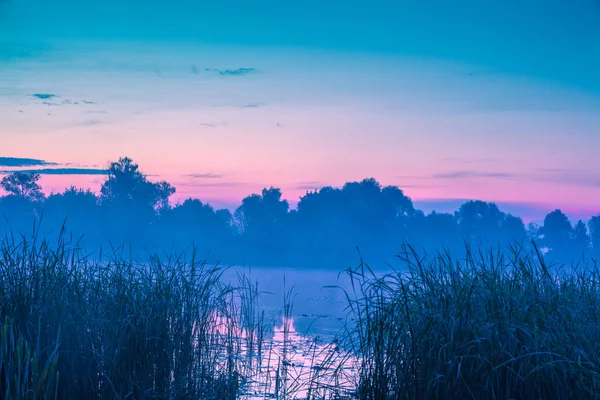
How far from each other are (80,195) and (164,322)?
3176cm

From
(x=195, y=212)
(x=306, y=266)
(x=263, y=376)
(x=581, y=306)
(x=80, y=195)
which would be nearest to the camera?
(x=581, y=306)

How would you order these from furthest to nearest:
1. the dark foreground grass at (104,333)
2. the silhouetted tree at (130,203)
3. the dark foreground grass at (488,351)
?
the silhouetted tree at (130,203), the dark foreground grass at (104,333), the dark foreground grass at (488,351)

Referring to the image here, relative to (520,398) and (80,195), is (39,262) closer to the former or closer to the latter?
(520,398)

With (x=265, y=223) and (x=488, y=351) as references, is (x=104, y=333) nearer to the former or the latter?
(x=488, y=351)

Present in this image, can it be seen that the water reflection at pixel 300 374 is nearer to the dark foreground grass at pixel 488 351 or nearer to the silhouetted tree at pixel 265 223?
the dark foreground grass at pixel 488 351

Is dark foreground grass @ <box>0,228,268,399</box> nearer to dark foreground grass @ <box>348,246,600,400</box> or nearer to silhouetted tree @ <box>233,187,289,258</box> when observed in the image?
dark foreground grass @ <box>348,246,600,400</box>

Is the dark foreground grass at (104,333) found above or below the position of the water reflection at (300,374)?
above

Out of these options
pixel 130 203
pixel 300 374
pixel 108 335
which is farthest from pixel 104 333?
pixel 130 203

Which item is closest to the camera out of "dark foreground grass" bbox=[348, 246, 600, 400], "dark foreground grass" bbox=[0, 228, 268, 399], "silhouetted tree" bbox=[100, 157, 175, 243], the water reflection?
"dark foreground grass" bbox=[348, 246, 600, 400]

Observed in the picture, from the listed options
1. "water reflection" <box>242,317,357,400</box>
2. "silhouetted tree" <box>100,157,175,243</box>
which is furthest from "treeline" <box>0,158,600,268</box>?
"water reflection" <box>242,317,357,400</box>

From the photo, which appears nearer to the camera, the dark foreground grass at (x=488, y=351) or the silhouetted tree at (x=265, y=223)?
the dark foreground grass at (x=488, y=351)

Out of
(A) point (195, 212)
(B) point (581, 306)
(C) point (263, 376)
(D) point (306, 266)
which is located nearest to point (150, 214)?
(A) point (195, 212)

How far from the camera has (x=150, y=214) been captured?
36531mm

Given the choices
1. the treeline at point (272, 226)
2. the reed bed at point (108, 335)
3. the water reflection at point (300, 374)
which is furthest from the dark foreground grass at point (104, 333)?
the treeline at point (272, 226)
